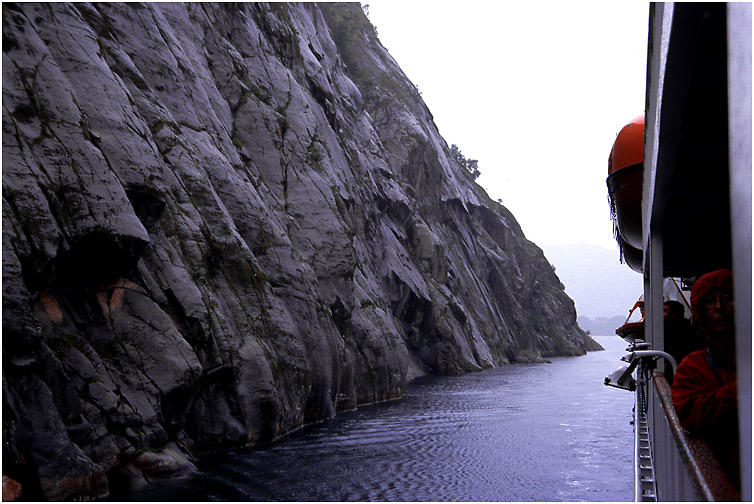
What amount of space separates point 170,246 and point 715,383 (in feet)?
57.5

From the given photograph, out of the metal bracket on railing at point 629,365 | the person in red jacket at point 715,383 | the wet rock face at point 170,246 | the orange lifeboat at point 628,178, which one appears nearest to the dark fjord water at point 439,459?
the wet rock face at point 170,246

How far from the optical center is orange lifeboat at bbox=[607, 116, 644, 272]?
10.9 m

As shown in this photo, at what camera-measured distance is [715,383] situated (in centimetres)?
330

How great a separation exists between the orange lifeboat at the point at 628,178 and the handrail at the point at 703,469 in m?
8.34

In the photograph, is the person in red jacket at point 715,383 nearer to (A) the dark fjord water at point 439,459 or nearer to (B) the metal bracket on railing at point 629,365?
(B) the metal bracket on railing at point 629,365

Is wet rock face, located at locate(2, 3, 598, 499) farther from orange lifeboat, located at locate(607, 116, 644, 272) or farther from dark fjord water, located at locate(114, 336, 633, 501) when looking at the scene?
orange lifeboat, located at locate(607, 116, 644, 272)

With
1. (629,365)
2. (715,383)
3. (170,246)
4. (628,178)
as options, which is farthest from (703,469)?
(170,246)

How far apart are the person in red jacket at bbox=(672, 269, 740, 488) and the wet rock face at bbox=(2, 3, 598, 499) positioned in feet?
37.4

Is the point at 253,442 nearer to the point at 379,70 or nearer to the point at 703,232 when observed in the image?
the point at 703,232

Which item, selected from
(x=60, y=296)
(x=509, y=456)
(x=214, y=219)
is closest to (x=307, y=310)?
(x=214, y=219)

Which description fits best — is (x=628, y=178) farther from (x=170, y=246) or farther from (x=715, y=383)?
(x=170, y=246)

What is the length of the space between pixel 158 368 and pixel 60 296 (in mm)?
3007

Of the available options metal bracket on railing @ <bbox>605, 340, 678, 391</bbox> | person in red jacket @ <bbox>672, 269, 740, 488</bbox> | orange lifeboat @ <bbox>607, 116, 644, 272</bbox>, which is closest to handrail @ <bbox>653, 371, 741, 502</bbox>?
person in red jacket @ <bbox>672, 269, 740, 488</bbox>

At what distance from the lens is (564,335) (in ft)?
286
